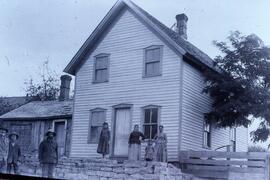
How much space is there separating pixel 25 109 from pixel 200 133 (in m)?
10.4

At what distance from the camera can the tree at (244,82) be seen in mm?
13473

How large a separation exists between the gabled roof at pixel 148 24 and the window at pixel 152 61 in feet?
1.93

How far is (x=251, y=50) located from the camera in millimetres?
13805

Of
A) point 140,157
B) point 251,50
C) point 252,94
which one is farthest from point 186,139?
point 251,50

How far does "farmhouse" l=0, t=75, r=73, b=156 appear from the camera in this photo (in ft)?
63.6

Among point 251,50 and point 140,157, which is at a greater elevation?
point 251,50

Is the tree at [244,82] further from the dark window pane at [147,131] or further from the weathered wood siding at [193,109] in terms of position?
the dark window pane at [147,131]

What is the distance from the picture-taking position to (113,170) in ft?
36.8

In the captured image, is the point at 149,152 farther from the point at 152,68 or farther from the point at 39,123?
the point at 39,123

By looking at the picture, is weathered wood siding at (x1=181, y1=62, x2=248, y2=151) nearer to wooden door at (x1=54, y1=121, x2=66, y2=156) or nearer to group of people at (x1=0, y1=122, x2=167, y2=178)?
group of people at (x1=0, y1=122, x2=167, y2=178)

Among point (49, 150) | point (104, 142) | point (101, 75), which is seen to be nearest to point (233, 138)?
point (101, 75)

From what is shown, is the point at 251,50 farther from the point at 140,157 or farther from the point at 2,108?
the point at 2,108

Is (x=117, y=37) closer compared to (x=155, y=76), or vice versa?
(x=155, y=76)

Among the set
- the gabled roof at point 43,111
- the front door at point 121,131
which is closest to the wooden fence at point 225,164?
the front door at point 121,131
